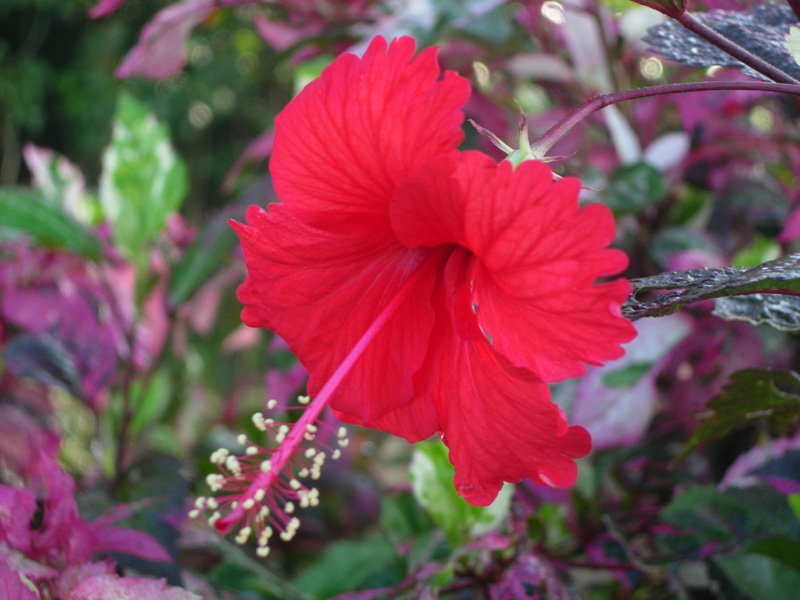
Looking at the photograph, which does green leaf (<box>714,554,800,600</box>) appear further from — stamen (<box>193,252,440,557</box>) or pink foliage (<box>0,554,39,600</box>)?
pink foliage (<box>0,554,39,600</box>)

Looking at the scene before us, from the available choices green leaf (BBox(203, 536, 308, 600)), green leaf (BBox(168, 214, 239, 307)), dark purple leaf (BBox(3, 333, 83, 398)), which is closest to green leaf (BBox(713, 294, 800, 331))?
green leaf (BBox(203, 536, 308, 600))

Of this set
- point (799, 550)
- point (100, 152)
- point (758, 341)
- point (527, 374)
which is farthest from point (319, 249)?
point (100, 152)

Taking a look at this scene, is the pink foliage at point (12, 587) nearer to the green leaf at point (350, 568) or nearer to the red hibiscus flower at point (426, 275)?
the red hibiscus flower at point (426, 275)

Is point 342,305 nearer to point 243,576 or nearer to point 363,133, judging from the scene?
point 363,133

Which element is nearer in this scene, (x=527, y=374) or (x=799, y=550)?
(x=527, y=374)

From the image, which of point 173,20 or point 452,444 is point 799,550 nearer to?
point 452,444

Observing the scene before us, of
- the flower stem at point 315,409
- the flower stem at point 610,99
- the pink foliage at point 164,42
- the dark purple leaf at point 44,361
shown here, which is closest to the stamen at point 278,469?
the flower stem at point 315,409

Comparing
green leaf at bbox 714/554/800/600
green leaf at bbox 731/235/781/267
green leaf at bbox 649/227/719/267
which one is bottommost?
green leaf at bbox 714/554/800/600
